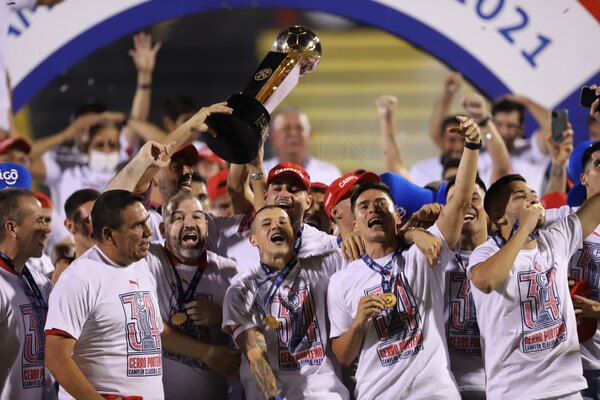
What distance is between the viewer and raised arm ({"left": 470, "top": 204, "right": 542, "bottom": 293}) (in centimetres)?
431

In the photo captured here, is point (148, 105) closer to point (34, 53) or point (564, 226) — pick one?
point (34, 53)

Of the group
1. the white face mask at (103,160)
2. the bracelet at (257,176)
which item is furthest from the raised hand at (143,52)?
the bracelet at (257,176)

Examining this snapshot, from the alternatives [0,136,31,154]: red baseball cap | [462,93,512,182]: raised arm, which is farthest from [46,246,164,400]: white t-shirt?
[462,93,512,182]: raised arm

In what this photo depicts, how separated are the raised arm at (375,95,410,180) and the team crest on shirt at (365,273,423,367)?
2468mm

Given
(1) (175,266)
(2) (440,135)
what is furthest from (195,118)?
(2) (440,135)

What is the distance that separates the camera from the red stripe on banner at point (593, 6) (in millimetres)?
7352

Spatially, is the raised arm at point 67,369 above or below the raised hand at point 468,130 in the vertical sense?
below

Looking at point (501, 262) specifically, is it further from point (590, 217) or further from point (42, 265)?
point (42, 265)

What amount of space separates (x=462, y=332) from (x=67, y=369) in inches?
70.9

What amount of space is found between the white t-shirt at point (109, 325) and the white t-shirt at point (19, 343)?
0.66ft

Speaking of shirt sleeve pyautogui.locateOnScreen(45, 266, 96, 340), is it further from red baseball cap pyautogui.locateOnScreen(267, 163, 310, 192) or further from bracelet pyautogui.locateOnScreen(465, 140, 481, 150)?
bracelet pyautogui.locateOnScreen(465, 140, 481, 150)

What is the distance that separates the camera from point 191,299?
16.0ft

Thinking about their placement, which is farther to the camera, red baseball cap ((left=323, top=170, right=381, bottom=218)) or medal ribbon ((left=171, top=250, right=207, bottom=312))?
red baseball cap ((left=323, top=170, right=381, bottom=218))

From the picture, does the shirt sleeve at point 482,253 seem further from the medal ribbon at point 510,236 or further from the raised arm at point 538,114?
the raised arm at point 538,114
